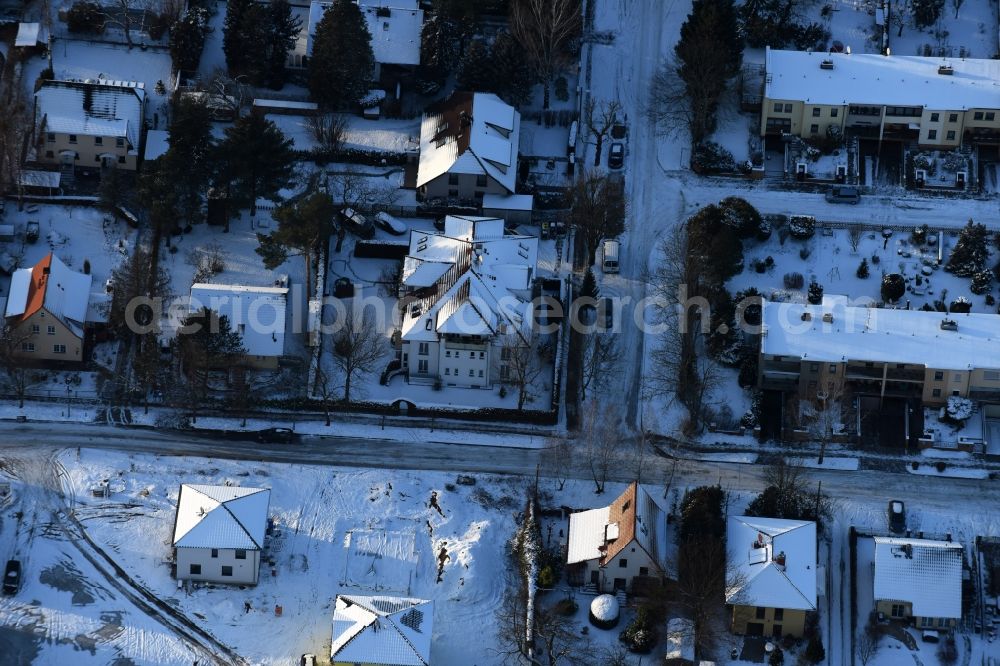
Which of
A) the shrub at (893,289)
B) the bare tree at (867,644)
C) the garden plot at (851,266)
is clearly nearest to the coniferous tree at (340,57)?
the garden plot at (851,266)

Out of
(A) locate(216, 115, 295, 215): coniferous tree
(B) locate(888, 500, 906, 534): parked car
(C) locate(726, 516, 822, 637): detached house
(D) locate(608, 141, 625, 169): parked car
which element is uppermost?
(D) locate(608, 141, 625, 169): parked car

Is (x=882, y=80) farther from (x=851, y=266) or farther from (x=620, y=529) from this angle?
(x=620, y=529)

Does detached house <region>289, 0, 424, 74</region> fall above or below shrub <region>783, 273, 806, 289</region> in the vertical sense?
above

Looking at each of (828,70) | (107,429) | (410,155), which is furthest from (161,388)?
(828,70)

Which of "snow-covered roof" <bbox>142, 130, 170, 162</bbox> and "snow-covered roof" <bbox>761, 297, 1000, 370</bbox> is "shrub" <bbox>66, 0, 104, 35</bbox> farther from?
"snow-covered roof" <bbox>761, 297, 1000, 370</bbox>

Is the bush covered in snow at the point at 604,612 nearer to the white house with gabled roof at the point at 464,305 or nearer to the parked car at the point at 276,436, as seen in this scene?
Answer: the white house with gabled roof at the point at 464,305

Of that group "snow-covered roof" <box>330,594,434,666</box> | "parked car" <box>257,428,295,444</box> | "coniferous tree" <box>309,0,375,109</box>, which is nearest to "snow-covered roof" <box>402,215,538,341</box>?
"parked car" <box>257,428,295,444</box>

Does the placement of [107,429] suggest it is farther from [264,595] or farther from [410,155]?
[410,155]
